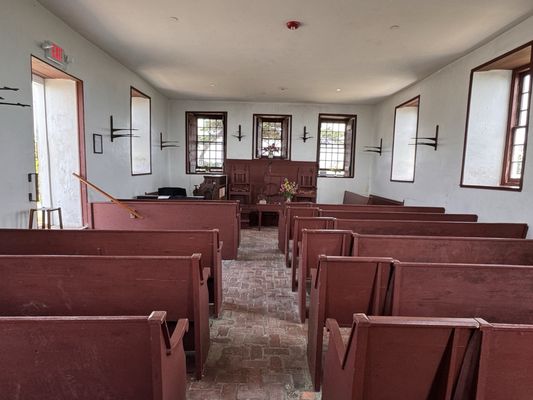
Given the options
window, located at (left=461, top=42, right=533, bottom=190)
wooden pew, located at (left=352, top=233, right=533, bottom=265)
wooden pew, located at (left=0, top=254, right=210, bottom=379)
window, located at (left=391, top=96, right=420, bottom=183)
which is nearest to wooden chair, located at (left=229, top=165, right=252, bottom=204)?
window, located at (left=391, top=96, right=420, bottom=183)

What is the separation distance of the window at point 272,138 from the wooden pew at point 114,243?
20.0 feet

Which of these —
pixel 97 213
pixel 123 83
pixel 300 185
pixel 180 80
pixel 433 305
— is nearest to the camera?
pixel 433 305

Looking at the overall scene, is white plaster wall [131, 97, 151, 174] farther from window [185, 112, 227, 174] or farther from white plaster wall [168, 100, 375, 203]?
window [185, 112, 227, 174]

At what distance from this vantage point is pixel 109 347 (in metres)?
0.99

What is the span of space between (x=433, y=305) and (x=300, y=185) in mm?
6230

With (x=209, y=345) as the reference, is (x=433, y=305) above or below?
above

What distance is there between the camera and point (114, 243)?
7.34 ft

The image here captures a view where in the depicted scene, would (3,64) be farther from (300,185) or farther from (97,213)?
(300,185)

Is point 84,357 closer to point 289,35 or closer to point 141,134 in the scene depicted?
point 289,35

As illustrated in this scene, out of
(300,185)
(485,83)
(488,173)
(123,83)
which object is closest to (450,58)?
(485,83)

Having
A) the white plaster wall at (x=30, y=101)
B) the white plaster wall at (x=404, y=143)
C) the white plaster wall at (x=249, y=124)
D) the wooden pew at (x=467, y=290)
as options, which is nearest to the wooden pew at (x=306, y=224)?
the wooden pew at (x=467, y=290)

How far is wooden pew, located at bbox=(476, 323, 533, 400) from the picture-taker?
37.6 inches

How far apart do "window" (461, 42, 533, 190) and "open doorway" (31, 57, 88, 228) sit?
17.5ft

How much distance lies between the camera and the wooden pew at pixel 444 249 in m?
2.22
